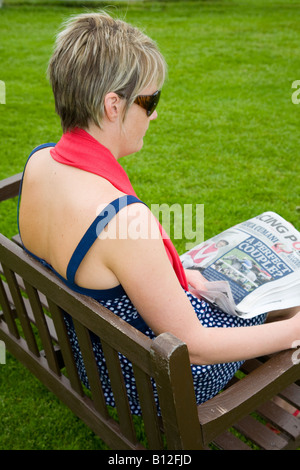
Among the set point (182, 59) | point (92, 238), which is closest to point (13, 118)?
point (182, 59)

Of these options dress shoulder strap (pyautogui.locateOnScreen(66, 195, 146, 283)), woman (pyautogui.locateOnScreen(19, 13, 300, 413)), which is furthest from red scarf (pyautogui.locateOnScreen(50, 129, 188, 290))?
dress shoulder strap (pyautogui.locateOnScreen(66, 195, 146, 283))

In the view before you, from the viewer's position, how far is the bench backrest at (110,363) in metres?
1.16

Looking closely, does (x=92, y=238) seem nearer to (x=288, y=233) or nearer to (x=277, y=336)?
(x=277, y=336)

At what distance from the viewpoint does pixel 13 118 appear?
16.8 ft

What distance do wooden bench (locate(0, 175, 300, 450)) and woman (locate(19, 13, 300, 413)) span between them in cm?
7

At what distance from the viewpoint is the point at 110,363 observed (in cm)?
139

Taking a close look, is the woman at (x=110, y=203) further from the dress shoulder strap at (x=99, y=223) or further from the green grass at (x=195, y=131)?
the green grass at (x=195, y=131)

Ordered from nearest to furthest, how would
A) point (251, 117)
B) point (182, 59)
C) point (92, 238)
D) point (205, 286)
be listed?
point (92, 238) → point (205, 286) → point (251, 117) → point (182, 59)

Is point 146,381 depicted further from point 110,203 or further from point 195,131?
point 195,131

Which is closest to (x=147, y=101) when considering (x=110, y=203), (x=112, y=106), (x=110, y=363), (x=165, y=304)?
(x=112, y=106)

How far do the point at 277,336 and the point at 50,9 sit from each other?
931cm

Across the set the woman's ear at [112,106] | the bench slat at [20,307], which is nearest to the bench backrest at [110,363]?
the bench slat at [20,307]

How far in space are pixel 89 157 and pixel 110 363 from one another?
53 cm

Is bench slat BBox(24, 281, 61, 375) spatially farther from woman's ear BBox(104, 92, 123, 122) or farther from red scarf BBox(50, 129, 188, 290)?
woman's ear BBox(104, 92, 123, 122)
